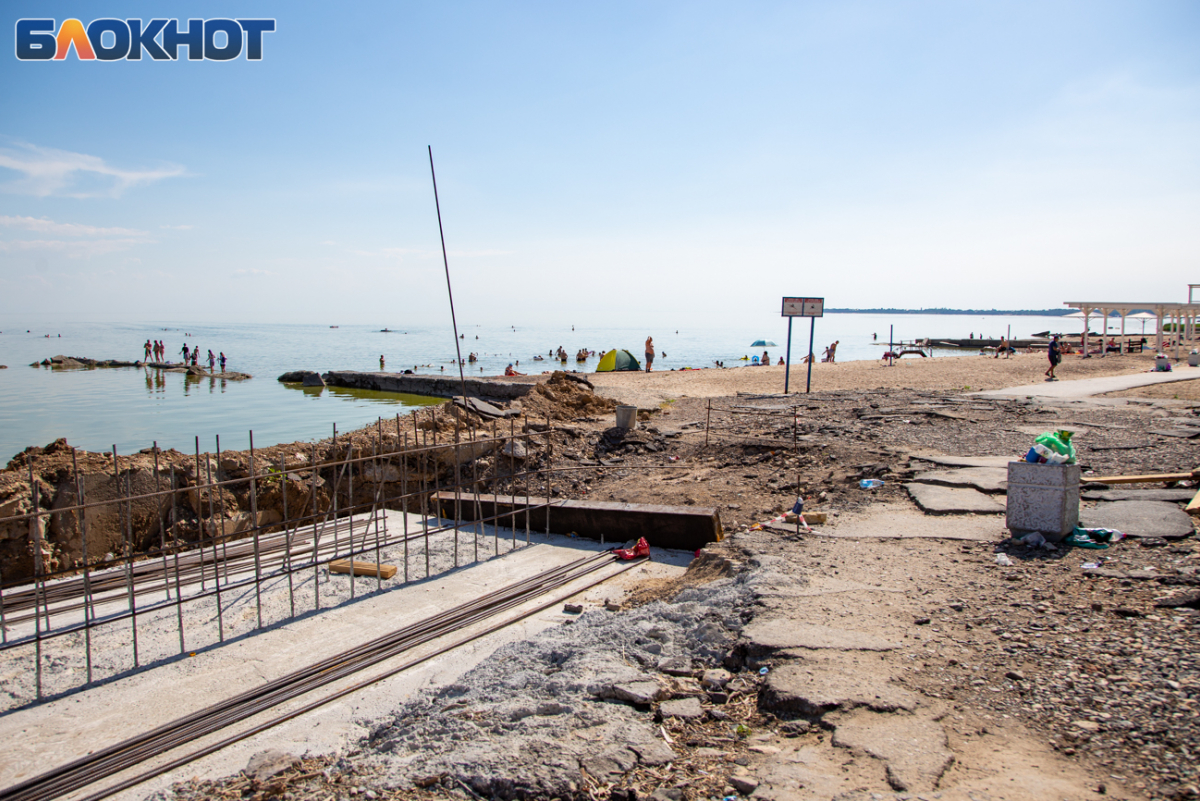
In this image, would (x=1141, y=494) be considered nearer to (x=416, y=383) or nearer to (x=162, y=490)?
(x=162, y=490)

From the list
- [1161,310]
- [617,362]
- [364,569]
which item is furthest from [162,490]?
[1161,310]

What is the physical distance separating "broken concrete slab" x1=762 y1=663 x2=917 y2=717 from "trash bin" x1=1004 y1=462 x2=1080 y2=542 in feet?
10.2

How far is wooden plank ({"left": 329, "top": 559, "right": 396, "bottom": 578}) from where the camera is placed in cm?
710

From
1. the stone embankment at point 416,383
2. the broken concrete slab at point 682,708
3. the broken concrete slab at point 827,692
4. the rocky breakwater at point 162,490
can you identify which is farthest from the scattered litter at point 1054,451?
the stone embankment at point 416,383

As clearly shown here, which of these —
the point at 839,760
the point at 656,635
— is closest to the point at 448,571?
the point at 656,635

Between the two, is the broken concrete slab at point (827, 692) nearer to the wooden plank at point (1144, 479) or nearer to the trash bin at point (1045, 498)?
the trash bin at point (1045, 498)

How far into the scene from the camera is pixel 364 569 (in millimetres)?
7125

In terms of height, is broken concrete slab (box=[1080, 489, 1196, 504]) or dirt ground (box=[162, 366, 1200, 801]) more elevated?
broken concrete slab (box=[1080, 489, 1196, 504])

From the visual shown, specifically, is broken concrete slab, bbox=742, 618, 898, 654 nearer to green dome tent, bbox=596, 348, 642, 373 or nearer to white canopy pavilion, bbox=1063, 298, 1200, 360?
green dome tent, bbox=596, 348, 642, 373

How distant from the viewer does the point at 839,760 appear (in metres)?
3.01

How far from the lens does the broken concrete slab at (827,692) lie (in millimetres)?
3426

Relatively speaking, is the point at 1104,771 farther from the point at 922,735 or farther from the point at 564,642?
the point at 564,642

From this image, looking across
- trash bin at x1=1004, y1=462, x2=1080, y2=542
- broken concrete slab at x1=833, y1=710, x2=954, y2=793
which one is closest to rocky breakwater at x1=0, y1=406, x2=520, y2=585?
broken concrete slab at x1=833, y1=710, x2=954, y2=793

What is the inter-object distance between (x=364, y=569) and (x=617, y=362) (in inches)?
995
